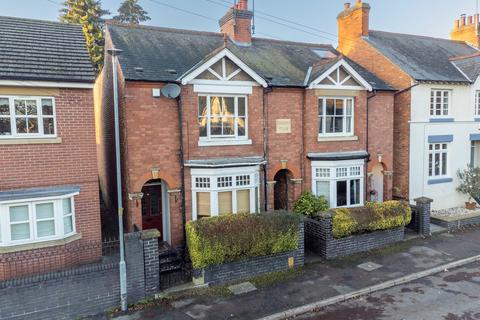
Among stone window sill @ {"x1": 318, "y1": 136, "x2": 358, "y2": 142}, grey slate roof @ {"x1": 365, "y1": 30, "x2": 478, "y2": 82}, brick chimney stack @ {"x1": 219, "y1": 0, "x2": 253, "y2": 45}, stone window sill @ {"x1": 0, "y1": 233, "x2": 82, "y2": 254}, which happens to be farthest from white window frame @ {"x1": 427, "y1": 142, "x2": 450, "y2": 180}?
stone window sill @ {"x1": 0, "y1": 233, "x2": 82, "y2": 254}

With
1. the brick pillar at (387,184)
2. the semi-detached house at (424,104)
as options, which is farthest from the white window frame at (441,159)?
the brick pillar at (387,184)

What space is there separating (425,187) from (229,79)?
1181 centimetres

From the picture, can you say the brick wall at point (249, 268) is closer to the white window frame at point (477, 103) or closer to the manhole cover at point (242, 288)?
the manhole cover at point (242, 288)

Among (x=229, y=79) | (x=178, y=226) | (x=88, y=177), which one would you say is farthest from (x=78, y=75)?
(x=178, y=226)

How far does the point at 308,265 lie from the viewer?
1138 centimetres

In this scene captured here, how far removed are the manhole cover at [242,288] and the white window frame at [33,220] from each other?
5.01m

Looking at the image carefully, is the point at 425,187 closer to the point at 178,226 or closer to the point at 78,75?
the point at 178,226

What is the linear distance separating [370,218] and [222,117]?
6.64 m

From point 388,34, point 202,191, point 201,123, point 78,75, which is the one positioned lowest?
point 202,191

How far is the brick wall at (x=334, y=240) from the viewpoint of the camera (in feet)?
38.8

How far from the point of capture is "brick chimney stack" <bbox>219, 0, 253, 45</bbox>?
1622 cm

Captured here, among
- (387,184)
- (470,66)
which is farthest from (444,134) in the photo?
(387,184)

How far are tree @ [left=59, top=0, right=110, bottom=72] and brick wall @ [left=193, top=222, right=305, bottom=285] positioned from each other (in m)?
24.8

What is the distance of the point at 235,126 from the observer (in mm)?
12836
